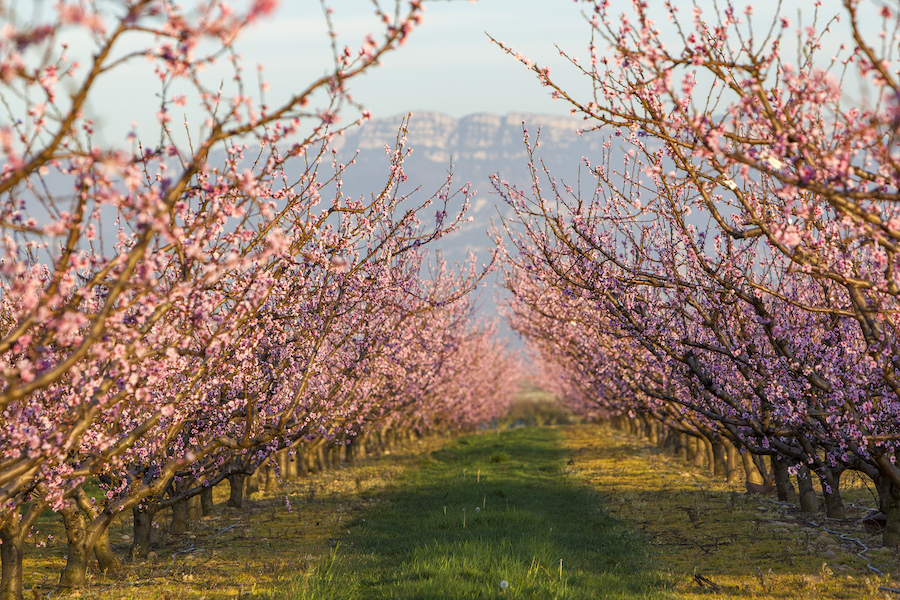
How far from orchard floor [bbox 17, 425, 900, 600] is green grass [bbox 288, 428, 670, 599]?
4 centimetres

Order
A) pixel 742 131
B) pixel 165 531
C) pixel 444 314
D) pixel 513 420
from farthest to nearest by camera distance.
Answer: pixel 513 420 < pixel 444 314 < pixel 165 531 < pixel 742 131

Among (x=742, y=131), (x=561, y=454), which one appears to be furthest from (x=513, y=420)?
(x=742, y=131)

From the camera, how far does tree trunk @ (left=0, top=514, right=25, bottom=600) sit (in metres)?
9.53

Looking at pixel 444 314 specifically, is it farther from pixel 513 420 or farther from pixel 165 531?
pixel 513 420

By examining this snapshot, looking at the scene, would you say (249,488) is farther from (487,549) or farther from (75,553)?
(487,549)

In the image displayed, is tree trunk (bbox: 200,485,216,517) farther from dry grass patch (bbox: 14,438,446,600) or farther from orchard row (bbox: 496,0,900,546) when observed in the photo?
orchard row (bbox: 496,0,900,546)

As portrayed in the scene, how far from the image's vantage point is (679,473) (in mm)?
24234

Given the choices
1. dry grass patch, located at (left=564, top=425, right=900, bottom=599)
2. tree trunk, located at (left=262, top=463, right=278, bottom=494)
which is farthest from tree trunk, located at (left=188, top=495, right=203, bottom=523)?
dry grass patch, located at (left=564, top=425, right=900, bottom=599)

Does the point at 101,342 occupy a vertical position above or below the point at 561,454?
above

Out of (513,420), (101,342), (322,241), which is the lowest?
(513,420)

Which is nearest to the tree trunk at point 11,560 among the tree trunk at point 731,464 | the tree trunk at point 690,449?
the tree trunk at point 731,464

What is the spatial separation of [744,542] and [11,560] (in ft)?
38.4

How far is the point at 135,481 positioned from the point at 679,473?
18.6 m

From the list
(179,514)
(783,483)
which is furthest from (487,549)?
(783,483)
